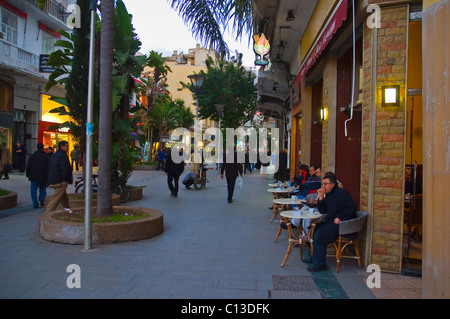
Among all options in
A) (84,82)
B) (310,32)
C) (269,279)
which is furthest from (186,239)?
(310,32)

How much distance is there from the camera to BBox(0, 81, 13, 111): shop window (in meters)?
19.7

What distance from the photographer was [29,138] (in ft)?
72.7

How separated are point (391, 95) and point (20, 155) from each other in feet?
65.3

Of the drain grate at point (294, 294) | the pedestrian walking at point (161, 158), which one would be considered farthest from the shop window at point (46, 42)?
the drain grate at point (294, 294)

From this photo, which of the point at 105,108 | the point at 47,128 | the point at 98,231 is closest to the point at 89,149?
the point at 105,108

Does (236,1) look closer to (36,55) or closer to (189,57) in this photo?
(36,55)

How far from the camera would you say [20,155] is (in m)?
20.4

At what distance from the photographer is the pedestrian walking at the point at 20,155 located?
66.2 feet

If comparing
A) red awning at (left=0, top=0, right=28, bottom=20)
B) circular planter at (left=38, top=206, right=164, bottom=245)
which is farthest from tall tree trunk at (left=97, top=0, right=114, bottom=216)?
red awning at (left=0, top=0, right=28, bottom=20)

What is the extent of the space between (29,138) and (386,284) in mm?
21792

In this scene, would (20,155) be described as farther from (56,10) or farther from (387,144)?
(387,144)

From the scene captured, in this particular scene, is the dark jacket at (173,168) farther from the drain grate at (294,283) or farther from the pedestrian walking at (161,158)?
the pedestrian walking at (161,158)

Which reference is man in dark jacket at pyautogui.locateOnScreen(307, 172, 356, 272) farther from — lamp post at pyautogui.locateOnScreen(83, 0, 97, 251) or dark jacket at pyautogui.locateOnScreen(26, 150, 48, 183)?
dark jacket at pyautogui.locateOnScreen(26, 150, 48, 183)

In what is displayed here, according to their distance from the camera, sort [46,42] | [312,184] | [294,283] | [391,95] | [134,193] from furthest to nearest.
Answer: [46,42]
[134,193]
[312,184]
[391,95]
[294,283]
